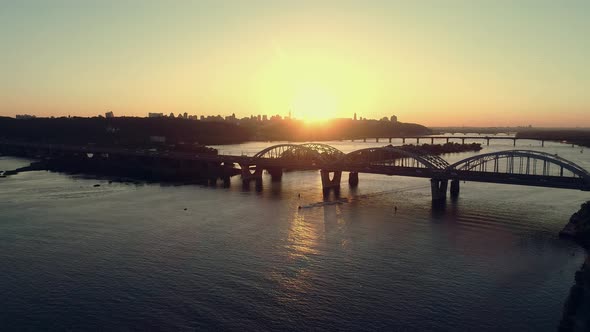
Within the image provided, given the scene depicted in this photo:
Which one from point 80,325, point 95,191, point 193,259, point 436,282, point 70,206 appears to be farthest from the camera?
point 95,191

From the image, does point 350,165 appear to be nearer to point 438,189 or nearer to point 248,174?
point 438,189

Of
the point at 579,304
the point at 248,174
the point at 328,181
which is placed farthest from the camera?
the point at 248,174

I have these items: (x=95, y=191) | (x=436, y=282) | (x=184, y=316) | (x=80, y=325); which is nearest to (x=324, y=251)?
(x=436, y=282)

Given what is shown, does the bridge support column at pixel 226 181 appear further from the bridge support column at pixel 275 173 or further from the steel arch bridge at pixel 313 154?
the bridge support column at pixel 275 173

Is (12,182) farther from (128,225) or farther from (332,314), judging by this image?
(332,314)

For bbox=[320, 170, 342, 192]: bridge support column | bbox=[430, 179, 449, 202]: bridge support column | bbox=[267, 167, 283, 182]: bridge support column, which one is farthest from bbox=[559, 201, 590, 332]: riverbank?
bbox=[267, 167, 283, 182]: bridge support column

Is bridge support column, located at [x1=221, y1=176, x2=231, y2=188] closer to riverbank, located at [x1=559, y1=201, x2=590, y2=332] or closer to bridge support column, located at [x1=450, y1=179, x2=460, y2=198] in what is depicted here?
bridge support column, located at [x1=450, y1=179, x2=460, y2=198]

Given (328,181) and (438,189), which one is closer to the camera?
(438,189)

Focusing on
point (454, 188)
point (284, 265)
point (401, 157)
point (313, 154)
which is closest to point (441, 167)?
point (454, 188)
